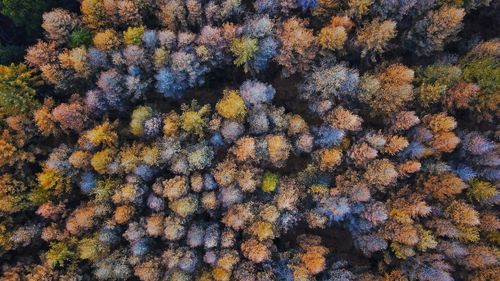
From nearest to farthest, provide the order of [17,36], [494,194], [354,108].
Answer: [494,194] → [354,108] → [17,36]

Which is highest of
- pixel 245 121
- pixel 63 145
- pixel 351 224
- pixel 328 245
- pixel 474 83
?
pixel 474 83

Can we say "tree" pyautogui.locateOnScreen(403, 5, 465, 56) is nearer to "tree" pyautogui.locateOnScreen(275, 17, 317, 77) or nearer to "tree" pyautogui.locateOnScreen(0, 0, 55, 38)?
"tree" pyautogui.locateOnScreen(275, 17, 317, 77)

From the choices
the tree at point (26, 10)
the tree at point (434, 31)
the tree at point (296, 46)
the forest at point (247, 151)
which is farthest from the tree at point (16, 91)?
the tree at point (434, 31)

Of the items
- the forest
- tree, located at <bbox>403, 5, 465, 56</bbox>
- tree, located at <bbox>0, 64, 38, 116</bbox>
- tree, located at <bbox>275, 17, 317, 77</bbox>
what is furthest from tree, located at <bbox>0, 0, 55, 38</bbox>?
tree, located at <bbox>403, 5, 465, 56</bbox>

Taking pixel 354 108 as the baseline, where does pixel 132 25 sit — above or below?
above

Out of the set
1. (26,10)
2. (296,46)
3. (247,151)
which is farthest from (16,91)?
(296,46)

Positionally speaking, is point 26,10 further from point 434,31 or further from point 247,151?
point 434,31

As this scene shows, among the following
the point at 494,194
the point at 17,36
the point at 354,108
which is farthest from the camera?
the point at 17,36

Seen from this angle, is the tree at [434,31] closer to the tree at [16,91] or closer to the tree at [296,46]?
the tree at [296,46]

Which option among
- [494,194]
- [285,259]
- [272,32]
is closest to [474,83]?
[494,194]

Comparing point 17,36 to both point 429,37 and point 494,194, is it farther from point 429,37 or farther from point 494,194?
point 494,194
